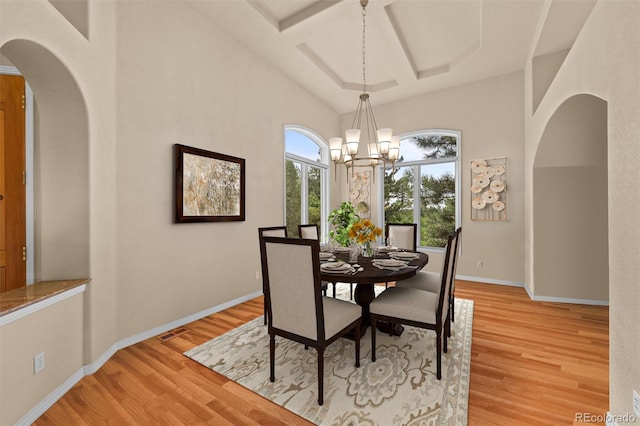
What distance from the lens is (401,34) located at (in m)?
3.55

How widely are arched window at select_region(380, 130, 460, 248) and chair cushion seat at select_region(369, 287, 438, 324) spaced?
10.1 feet

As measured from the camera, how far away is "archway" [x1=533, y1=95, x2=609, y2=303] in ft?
11.0

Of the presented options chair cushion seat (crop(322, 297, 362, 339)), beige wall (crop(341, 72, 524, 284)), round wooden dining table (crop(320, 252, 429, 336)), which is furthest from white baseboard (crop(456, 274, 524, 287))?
chair cushion seat (crop(322, 297, 362, 339))

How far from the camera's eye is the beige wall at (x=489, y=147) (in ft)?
14.4

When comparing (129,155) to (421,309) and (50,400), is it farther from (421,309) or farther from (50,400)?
(421,309)

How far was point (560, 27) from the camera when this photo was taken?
10.5ft

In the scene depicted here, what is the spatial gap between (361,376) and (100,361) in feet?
6.62

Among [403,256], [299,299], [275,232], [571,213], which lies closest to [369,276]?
[299,299]

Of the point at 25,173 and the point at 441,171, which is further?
the point at 441,171

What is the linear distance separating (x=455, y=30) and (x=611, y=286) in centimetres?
331

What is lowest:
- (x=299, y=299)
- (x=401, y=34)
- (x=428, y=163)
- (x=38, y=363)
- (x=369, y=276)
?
(x=38, y=363)

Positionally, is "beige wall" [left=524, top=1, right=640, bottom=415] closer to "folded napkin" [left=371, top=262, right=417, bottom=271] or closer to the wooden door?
"folded napkin" [left=371, top=262, right=417, bottom=271]

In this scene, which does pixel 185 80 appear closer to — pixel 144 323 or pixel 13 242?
pixel 13 242

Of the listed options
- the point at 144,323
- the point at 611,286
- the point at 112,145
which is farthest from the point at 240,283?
the point at 611,286
